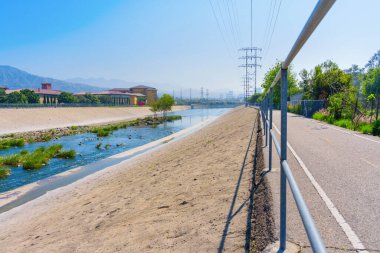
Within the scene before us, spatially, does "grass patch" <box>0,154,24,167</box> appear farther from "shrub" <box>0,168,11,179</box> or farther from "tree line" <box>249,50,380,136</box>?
"tree line" <box>249,50,380,136</box>

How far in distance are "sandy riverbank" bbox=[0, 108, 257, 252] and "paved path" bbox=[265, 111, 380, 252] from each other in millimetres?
1183

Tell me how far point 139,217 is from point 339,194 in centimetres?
442

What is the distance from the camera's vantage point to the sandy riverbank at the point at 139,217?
5.43m

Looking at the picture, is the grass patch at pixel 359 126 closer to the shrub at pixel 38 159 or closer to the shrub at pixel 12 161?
the shrub at pixel 38 159

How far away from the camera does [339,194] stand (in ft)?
20.0

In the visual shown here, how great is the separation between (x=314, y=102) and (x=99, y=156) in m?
23.5

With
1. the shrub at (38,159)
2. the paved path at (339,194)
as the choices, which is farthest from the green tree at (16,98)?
the paved path at (339,194)

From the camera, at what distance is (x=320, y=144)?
13.0m

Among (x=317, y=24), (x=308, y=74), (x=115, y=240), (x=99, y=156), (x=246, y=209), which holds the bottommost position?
(x=99, y=156)

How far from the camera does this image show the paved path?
4.17 metres

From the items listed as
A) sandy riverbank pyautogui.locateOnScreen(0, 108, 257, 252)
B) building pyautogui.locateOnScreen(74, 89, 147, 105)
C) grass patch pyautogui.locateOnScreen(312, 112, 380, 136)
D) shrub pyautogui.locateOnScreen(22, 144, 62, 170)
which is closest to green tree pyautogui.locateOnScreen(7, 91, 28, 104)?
building pyautogui.locateOnScreen(74, 89, 147, 105)

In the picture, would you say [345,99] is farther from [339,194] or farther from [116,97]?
[116,97]

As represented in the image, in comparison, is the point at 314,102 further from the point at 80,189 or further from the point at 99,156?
the point at 80,189

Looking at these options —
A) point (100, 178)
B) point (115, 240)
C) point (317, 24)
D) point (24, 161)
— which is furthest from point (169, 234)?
point (24, 161)
